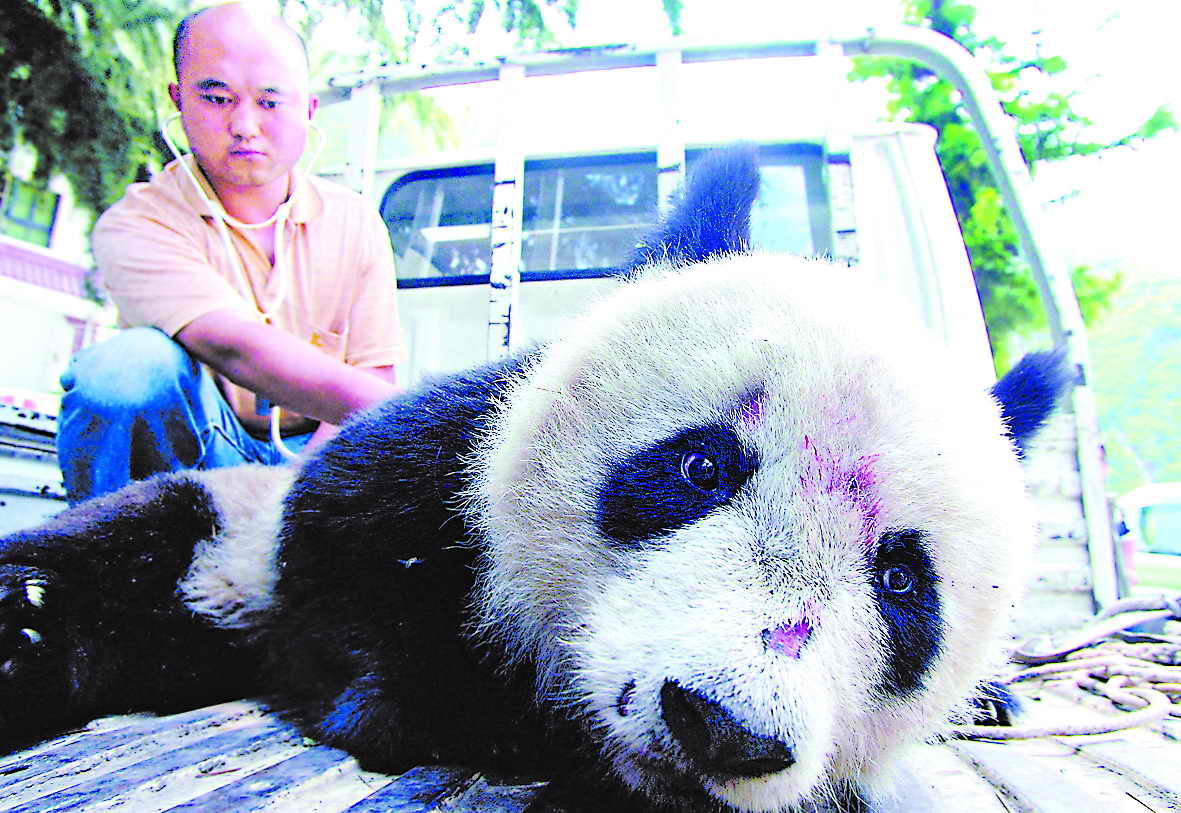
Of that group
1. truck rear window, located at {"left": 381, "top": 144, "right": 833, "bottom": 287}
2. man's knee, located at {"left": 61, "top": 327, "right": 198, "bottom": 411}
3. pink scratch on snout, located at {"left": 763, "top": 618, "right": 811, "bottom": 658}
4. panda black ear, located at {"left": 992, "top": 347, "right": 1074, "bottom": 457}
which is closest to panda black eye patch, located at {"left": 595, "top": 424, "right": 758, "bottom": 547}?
pink scratch on snout, located at {"left": 763, "top": 618, "right": 811, "bottom": 658}

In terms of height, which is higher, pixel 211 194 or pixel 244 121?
pixel 244 121

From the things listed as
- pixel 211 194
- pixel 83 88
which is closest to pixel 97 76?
pixel 83 88

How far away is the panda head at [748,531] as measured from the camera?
996 millimetres

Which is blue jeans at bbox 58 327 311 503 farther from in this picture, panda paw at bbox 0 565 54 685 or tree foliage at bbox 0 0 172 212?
tree foliage at bbox 0 0 172 212

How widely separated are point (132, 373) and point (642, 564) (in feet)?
6.26

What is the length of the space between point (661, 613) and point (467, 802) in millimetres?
479

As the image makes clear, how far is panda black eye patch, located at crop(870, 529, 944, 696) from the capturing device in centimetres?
120

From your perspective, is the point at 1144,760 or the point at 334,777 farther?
the point at 1144,760

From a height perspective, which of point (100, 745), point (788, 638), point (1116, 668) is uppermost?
point (788, 638)

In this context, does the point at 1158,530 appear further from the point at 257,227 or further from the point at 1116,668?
the point at 257,227

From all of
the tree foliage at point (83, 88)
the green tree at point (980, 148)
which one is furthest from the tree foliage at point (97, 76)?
the green tree at point (980, 148)

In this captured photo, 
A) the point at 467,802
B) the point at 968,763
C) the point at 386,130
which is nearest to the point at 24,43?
the point at 386,130

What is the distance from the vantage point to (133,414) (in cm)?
240

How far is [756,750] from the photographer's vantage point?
3.03 feet
